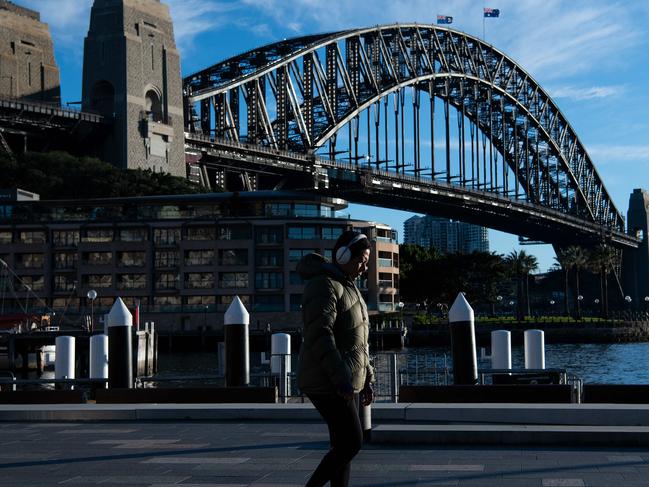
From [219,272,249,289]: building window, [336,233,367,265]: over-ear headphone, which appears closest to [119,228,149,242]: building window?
[219,272,249,289]: building window

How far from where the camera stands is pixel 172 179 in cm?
11681

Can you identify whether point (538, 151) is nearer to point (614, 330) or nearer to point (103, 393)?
point (614, 330)

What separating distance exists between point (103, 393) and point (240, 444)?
7.50 m

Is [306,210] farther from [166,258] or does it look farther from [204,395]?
[204,395]

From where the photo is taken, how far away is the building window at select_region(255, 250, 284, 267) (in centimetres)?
10569

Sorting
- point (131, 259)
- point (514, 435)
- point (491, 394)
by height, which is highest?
point (131, 259)

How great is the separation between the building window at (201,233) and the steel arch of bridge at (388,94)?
30.4 m

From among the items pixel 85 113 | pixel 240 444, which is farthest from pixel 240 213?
pixel 240 444

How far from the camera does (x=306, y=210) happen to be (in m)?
107

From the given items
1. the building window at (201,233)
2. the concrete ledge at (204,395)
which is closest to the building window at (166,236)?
the building window at (201,233)

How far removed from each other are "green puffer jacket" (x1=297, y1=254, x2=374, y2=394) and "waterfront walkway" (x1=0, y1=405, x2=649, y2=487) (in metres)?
2.45

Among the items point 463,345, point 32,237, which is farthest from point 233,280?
point 463,345

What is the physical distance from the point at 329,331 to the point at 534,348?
72.2 ft

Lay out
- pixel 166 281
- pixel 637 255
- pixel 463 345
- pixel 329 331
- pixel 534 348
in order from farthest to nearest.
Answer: pixel 637 255, pixel 166 281, pixel 534 348, pixel 463 345, pixel 329 331
